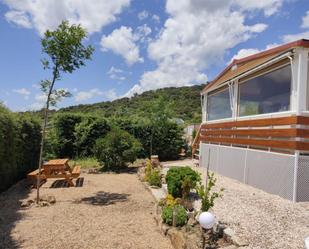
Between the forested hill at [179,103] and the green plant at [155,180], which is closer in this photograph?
the green plant at [155,180]

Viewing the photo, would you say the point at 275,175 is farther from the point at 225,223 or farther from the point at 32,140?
the point at 32,140

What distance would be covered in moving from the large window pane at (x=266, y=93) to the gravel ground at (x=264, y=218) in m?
2.12

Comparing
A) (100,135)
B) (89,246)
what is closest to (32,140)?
(100,135)

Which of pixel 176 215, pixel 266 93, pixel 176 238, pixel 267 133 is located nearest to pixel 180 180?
pixel 176 215

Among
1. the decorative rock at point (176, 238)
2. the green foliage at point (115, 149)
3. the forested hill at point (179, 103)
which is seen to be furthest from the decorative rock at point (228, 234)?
the forested hill at point (179, 103)

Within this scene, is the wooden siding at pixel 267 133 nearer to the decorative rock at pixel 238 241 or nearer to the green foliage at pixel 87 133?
the decorative rock at pixel 238 241

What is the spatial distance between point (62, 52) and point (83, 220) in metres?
3.94

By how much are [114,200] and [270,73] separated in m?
5.05

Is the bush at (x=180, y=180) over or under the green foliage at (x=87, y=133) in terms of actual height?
under

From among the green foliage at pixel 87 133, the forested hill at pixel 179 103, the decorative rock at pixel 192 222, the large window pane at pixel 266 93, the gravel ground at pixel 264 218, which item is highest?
the forested hill at pixel 179 103

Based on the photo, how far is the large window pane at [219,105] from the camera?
1050cm

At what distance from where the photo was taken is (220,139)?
10.6 metres

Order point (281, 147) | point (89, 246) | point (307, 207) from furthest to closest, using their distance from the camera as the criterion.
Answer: point (281, 147) → point (307, 207) → point (89, 246)

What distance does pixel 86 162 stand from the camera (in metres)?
14.6
